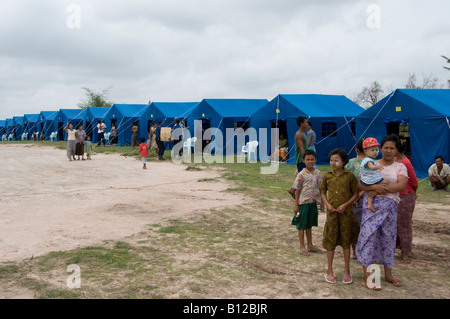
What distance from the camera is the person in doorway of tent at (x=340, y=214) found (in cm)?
405

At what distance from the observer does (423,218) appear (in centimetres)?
709

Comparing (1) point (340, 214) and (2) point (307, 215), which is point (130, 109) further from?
(1) point (340, 214)

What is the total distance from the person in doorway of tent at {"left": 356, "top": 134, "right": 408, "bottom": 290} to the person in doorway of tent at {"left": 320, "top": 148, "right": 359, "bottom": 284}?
14 centimetres

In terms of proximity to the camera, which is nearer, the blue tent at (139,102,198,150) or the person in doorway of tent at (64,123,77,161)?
the person in doorway of tent at (64,123,77,161)

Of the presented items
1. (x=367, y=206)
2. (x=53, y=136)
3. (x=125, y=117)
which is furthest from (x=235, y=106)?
(x=53, y=136)

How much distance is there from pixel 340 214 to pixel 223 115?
1585 centimetres

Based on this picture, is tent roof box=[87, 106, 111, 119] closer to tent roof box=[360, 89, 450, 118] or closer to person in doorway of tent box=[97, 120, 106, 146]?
person in doorway of tent box=[97, 120, 106, 146]

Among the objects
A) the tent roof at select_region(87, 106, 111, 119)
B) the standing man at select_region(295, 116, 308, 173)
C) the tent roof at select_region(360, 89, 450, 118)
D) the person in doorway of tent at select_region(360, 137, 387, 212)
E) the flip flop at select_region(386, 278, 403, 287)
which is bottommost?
the flip flop at select_region(386, 278, 403, 287)

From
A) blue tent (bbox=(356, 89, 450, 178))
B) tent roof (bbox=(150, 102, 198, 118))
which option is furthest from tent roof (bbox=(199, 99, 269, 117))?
blue tent (bbox=(356, 89, 450, 178))

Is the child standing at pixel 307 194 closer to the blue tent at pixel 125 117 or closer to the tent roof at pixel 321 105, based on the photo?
the tent roof at pixel 321 105

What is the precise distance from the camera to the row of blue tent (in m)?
12.6

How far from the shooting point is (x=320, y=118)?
1648cm
